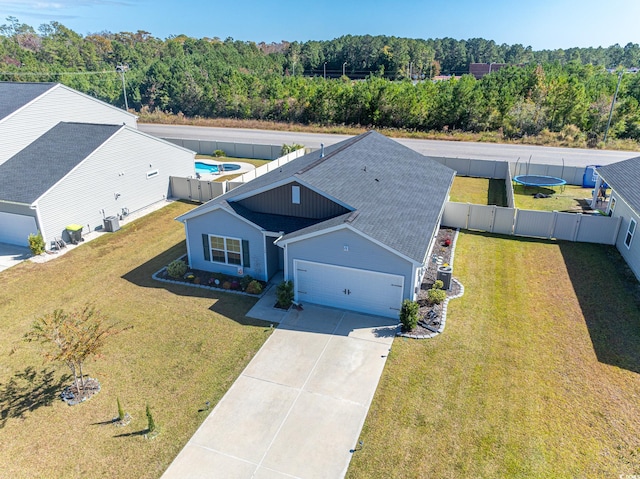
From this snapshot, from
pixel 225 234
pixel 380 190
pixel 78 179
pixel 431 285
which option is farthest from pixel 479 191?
pixel 78 179

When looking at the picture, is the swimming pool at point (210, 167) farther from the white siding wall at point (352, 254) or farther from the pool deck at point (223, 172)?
the white siding wall at point (352, 254)

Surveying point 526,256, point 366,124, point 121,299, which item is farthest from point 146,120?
point 526,256

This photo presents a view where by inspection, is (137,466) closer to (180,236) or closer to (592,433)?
(592,433)

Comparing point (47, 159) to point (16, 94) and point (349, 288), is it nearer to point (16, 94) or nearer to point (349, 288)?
point (16, 94)

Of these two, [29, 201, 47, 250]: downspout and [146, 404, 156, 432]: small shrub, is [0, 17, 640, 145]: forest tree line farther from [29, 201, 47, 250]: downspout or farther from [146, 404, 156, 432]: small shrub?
[146, 404, 156, 432]: small shrub

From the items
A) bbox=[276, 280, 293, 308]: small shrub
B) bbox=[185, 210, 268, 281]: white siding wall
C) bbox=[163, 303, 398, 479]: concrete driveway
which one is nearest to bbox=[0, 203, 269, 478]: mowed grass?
bbox=[163, 303, 398, 479]: concrete driveway

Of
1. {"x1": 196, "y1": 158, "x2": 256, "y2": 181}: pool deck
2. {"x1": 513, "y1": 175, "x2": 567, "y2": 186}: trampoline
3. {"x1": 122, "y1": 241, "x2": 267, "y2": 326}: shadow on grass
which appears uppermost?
{"x1": 513, "y1": 175, "x2": 567, "y2": 186}: trampoline
